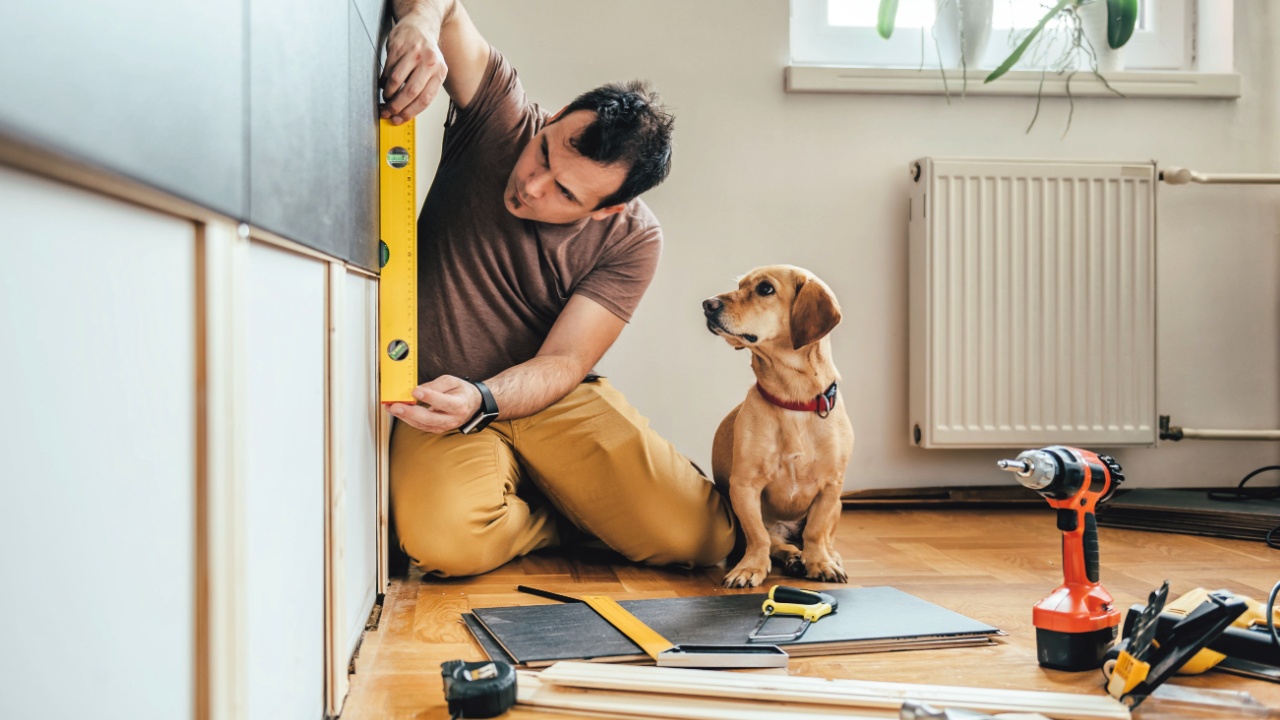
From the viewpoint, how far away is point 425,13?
1.43 m

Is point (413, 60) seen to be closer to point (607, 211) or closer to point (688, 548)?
point (607, 211)

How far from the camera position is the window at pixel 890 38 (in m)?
2.62

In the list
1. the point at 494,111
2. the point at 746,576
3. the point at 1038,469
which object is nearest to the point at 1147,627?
the point at 1038,469

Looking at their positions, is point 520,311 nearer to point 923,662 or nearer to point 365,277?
point 365,277

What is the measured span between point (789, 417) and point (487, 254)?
65 cm

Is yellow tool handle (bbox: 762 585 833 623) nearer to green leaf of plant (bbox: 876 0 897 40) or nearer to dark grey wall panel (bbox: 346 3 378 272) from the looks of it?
dark grey wall panel (bbox: 346 3 378 272)

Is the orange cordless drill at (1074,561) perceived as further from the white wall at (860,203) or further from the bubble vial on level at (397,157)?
the white wall at (860,203)

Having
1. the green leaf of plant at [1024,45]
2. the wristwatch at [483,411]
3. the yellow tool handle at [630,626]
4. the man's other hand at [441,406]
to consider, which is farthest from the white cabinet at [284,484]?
the green leaf of plant at [1024,45]

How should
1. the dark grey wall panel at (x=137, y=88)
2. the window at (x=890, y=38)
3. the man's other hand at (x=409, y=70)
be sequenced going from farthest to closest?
the window at (x=890, y=38) → the man's other hand at (x=409, y=70) → the dark grey wall panel at (x=137, y=88)

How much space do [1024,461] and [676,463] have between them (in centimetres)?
81

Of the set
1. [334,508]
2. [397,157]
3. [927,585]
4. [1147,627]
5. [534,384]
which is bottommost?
[927,585]

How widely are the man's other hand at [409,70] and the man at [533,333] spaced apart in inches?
9.0

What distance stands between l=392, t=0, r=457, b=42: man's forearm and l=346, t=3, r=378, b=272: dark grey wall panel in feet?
0.46

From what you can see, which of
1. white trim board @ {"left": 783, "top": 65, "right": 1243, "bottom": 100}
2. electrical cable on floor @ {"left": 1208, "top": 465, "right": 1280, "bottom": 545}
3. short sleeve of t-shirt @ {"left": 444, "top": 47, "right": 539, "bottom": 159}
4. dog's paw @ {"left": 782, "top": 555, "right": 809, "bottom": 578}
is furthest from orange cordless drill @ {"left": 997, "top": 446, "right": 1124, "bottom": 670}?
white trim board @ {"left": 783, "top": 65, "right": 1243, "bottom": 100}
